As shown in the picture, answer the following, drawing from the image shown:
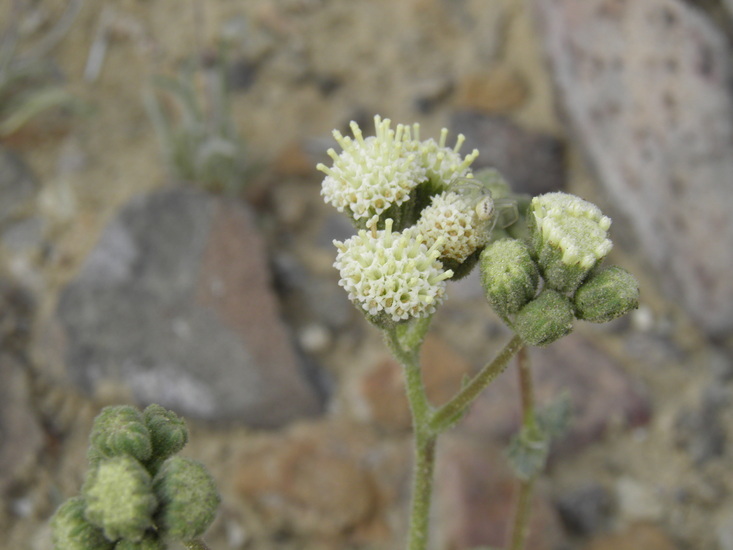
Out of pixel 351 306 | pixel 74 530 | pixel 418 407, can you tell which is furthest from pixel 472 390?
pixel 351 306

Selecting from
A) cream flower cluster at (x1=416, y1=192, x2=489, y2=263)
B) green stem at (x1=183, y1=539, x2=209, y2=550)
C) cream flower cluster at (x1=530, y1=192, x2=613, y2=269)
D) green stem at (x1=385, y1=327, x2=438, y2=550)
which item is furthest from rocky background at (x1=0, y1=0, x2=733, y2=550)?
cream flower cluster at (x1=530, y1=192, x2=613, y2=269)

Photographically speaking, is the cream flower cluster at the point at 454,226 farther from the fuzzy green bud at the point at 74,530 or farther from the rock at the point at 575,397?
the rock at the point at 575,397

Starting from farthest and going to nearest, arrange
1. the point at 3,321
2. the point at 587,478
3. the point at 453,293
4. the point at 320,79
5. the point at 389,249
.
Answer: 1. the point at 320,79
2. the point at 453,293
3. the point at 3,321
4. the point at 587,478
5. the point at 389,249

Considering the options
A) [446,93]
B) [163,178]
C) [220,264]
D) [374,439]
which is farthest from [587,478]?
[163,178]

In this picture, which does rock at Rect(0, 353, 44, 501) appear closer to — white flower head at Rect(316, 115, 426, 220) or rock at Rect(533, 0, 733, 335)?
white flower head at Rect(316, 115, 426, 220)

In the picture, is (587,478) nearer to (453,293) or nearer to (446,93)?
(453,293)

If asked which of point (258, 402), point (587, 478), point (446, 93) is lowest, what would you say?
point (587, 478)

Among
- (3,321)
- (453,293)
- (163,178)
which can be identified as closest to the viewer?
(3,321)
